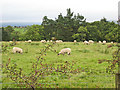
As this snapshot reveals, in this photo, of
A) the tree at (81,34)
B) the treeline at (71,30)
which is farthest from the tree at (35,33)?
the tree at (81,34)

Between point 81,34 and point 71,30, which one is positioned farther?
point 71,30

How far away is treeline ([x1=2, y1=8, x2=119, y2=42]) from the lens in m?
36.5

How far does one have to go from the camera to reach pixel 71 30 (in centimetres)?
3866

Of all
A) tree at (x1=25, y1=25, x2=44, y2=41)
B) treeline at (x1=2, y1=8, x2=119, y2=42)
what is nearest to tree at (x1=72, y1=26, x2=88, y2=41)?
treeline at (x1=2, y1=8, x2=119, y2=42)

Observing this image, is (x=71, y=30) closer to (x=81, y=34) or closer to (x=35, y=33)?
(x=81, y=34)

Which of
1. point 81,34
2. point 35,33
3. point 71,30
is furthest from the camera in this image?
point 35,33

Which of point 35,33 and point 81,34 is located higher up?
point 35,33

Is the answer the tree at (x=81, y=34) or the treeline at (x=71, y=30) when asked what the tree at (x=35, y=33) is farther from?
the tree at (x=81, y=34)

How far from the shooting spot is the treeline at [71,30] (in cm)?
3653

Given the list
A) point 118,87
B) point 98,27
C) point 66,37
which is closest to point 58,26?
point 66,37

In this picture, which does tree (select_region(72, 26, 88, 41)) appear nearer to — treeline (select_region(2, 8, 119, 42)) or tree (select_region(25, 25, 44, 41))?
treeline (select_region(2, 8, 119, 42))

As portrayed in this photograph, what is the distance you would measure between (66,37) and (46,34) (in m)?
5.31

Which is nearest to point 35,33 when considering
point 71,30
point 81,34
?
point 71,30

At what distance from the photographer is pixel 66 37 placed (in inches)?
1492
